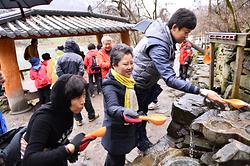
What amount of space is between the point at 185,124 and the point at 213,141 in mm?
900

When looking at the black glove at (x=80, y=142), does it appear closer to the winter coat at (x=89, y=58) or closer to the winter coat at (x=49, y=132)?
the winter coat at (x=49, y=132)

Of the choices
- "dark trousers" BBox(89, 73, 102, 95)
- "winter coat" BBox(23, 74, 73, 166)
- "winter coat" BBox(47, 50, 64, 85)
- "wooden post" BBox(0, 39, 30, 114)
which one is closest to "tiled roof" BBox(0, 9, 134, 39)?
"wooden post" BBox(0, 39, 30, 114)

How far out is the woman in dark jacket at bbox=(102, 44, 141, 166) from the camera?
2.15 m

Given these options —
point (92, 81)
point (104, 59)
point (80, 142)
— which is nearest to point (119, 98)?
point (80, 142)

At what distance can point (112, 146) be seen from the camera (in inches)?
88.1

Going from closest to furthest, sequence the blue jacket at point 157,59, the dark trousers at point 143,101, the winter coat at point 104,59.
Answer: the blue jacket at point 157,59
the dark trousers at point 143,101
the winter coat at point 104,59

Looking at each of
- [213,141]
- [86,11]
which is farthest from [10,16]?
[213,141]

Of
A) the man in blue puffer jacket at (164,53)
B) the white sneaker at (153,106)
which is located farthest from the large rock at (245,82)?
the white sneaker at (153,106)

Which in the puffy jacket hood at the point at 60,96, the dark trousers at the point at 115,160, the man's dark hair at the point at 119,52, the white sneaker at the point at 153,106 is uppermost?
the man's dark hair at the point at 119,52

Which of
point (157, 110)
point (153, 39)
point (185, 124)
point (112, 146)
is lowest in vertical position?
point (157, 110)

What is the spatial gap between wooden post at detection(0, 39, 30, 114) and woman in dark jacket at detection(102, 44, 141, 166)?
4.57 meters

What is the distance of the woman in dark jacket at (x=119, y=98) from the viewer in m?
2.15

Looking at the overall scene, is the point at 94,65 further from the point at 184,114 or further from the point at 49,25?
the point at 184,114

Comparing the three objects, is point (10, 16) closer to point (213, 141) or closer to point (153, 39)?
point (153, 39)
